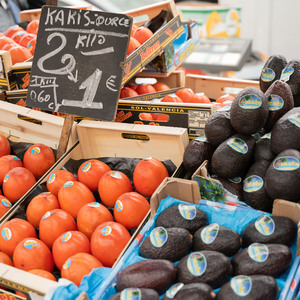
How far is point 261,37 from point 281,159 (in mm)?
4404

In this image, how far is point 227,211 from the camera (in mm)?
1268

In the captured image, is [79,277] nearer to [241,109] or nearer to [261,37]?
[241,109]

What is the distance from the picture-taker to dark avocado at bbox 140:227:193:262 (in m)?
1.12

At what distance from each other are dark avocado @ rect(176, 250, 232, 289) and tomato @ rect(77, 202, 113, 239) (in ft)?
1.42

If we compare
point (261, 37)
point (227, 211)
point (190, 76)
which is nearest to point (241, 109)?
point (227, 211)

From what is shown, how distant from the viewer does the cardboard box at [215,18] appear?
14.6ft

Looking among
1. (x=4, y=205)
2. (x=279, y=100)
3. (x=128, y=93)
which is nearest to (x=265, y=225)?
(x=279, y=100)

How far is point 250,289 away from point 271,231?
0.23 meters

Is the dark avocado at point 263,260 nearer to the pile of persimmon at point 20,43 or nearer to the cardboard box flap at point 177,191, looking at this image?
the cardboard box flap at point 177,191

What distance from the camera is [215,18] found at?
4.47m

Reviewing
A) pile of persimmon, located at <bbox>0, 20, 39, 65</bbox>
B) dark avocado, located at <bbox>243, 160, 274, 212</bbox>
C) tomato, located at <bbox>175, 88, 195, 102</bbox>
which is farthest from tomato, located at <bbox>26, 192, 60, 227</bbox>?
pile of persimmon, located at <bbox>0, 20, 39, 65</bbox>

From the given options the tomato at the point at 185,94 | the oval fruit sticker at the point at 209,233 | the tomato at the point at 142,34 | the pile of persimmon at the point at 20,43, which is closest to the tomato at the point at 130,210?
the oval fruit sticker at the point at 209,233

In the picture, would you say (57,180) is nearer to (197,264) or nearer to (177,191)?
(177,191)

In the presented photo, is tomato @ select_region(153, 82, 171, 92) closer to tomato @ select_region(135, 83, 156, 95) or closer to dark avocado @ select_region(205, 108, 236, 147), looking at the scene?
tomato @ select_region(135, 83, 156, 95)
